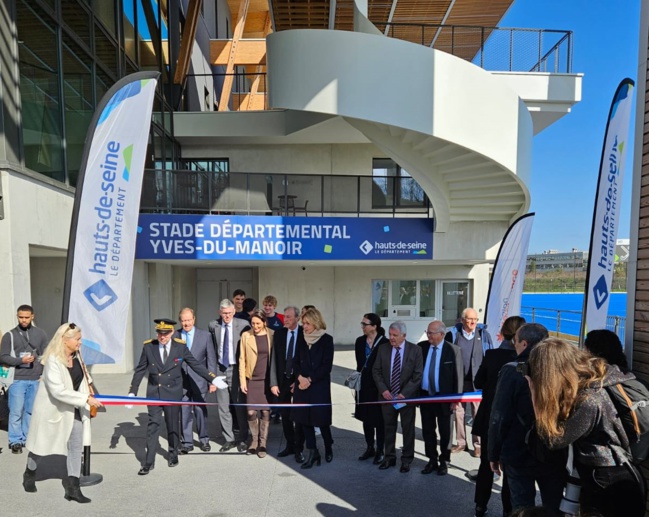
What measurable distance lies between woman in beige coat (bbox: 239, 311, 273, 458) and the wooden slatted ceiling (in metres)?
3.61

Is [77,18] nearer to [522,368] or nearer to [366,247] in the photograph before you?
[366,247]

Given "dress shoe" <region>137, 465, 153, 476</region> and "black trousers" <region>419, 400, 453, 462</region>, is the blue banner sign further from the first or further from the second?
"black trousers" <region>419, 400, 453, 462</region>

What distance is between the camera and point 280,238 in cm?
963

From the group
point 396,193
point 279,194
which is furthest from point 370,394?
point 396,193

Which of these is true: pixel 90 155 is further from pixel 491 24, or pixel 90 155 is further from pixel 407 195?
pixel 491 24

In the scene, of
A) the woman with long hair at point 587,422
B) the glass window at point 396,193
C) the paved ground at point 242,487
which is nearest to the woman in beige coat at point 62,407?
the paved ground at point 242,487

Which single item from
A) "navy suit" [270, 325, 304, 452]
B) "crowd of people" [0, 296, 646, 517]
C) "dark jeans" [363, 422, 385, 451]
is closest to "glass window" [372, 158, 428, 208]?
"crowd of people" [0, 296, 646, 517]

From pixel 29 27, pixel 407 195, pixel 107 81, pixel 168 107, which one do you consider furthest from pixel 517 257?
pixel 168 107

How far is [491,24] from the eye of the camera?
1309 cm

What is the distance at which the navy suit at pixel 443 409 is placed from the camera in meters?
4.50

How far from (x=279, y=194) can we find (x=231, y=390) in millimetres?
5729

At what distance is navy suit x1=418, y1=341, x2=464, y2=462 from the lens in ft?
14.8

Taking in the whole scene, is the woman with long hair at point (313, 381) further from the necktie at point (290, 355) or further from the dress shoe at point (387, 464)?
the dress shoe at point (387, 464)

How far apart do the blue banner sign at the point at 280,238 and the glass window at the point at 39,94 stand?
90.7 inches
